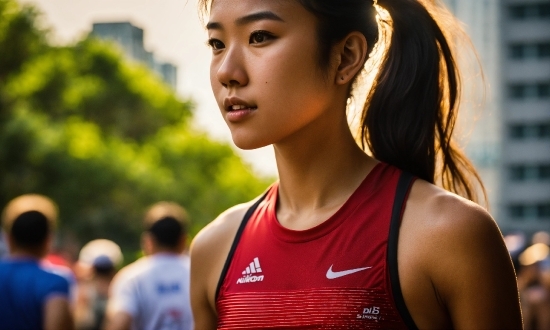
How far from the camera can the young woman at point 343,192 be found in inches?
98.9

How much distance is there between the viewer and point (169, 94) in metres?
51.8

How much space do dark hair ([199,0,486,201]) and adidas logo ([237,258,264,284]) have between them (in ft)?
1.66

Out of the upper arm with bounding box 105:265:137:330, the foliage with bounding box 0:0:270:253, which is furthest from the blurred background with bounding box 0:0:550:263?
the upper arm with bounding box 105:265:137:330

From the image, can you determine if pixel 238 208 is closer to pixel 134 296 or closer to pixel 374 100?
pixel 374 100

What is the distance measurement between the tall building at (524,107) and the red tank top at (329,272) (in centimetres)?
6713

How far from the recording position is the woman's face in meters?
2.69

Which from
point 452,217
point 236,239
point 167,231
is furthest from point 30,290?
point 452,217

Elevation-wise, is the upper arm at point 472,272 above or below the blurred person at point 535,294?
above

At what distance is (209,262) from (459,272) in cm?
91

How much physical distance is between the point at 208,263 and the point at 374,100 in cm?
74

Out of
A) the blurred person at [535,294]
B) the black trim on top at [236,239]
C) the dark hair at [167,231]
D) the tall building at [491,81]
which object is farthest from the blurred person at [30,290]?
the tall building at [491,81]

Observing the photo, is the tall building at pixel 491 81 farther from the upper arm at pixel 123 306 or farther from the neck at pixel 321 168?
the neck at pixel 321 168

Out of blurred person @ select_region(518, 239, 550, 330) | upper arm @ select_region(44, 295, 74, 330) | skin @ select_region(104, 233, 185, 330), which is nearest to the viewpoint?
upper arm @ select_region(44, 295, 74, 330)

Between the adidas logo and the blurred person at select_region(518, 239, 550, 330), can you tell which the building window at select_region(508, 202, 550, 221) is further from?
the adidas logo
